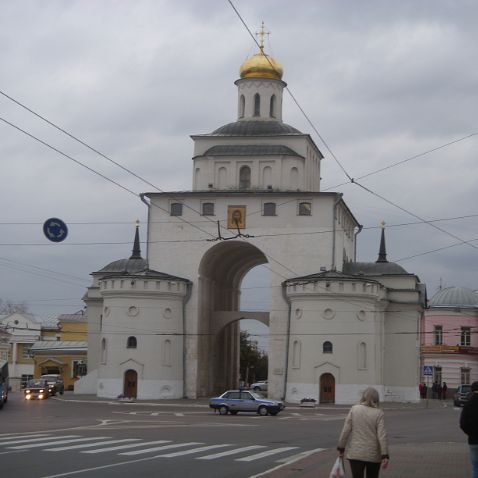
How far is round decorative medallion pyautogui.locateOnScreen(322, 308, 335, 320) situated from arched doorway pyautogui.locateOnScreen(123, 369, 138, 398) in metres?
11.5

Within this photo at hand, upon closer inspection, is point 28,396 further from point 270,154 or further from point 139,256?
point 270,154

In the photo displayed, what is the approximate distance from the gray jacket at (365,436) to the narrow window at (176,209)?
167 feet

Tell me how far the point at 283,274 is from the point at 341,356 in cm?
678

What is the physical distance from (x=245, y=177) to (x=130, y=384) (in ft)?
48.2

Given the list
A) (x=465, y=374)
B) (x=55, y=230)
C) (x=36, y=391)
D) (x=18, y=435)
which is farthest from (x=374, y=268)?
(x=18, y=435)

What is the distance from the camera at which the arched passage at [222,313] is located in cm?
6241

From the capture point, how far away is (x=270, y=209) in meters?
61.4

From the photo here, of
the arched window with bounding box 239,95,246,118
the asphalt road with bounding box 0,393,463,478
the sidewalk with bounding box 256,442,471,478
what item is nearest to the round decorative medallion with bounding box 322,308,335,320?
the arched window with bounding box 239,95,246,118

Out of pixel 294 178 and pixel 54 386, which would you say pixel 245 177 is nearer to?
pixel 294 178

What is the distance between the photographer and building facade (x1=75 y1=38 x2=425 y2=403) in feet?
188

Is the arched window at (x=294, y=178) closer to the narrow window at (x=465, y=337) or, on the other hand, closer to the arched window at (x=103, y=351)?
the arched window at (x=103, y=351)

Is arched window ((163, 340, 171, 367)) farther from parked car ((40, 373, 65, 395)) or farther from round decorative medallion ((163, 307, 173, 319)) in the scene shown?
parked car ((40, 373, 65, 395))

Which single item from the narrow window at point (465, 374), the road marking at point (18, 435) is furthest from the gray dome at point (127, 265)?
the road marking at point (18, 435)

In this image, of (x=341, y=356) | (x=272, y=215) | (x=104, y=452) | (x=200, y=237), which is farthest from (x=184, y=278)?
(x=104, y=452)
